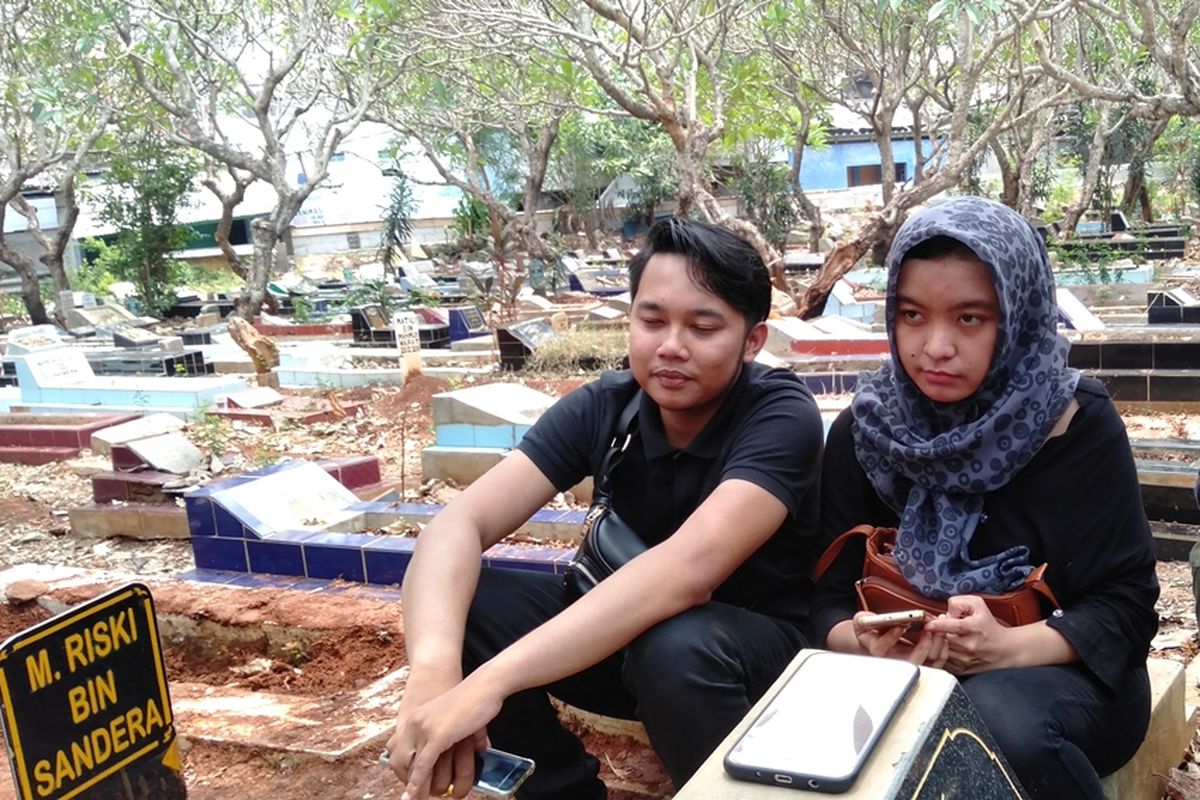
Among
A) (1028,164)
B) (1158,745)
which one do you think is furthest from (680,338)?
(1028,164)

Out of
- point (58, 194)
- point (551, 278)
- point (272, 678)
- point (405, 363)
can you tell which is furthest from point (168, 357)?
point (58, 194)

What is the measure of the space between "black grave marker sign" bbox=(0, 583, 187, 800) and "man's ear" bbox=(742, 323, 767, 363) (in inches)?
51.6

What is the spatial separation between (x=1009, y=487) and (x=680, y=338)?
0.65 meters

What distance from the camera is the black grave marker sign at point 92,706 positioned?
82.0 inches

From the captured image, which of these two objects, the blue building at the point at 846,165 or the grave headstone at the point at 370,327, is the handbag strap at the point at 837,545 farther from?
the blue building at the point at 846,165

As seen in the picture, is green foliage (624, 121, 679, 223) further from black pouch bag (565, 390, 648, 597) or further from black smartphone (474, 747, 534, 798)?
black smartphone (474, 747, 534, 798)

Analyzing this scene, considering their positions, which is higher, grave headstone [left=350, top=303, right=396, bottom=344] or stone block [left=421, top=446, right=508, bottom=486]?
grave headstone [left=350, top=303, right=396, bottom=344]

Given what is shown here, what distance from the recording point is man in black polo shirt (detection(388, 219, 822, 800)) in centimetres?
190

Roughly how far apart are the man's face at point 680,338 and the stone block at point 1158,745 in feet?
3.22

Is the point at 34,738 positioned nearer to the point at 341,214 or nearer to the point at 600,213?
the point at 600,213

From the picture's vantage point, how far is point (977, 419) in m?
1.94

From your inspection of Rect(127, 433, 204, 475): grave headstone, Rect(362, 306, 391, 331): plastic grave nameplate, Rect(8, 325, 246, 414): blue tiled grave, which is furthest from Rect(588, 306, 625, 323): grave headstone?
Rect(127, 433, 204, 475): grave headstone

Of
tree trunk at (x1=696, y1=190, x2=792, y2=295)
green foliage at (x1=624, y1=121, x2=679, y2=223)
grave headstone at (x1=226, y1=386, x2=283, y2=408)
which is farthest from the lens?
green foliage at (x1=624, y1=121, x2=679, y2=223)

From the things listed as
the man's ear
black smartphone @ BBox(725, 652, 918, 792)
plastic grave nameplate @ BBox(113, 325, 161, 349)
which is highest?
the man's ear
